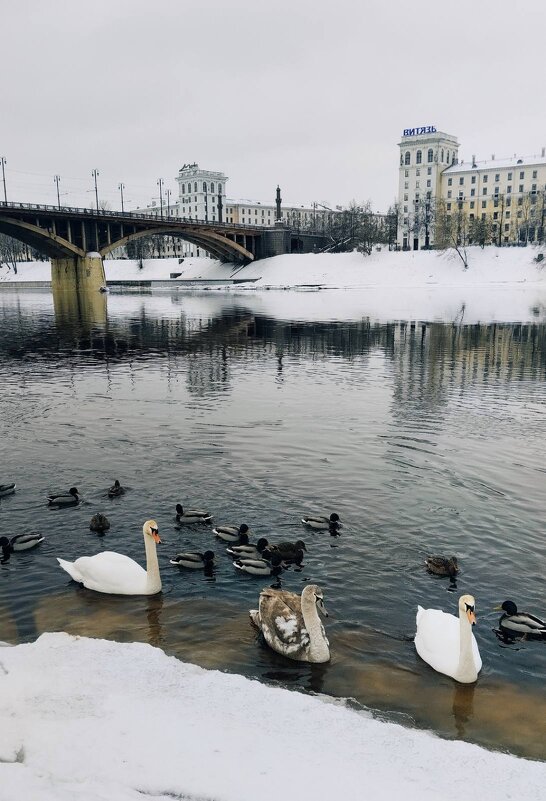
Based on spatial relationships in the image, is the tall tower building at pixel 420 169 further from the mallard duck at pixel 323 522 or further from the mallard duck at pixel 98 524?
the mallard duck at pixel 98 524

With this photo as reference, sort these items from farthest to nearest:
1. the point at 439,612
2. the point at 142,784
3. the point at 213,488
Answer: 1. the point at 213,488
2. the point at 439,612
3. the point at 142,784

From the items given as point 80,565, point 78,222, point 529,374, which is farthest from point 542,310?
point 78,222

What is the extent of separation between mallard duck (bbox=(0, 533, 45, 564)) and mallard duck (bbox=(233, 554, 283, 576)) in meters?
3.81

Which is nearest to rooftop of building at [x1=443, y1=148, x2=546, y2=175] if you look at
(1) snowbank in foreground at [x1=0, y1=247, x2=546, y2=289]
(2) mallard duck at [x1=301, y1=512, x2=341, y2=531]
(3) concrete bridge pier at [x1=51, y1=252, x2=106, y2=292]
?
(1) snowbank in foreground at [x1=0, y1=247, x2=546, y2=289]

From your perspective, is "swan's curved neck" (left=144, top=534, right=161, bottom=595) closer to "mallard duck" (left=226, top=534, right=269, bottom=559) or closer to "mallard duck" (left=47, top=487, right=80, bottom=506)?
"mallard duck" (left=226, top=534, right=269, bottom=559)

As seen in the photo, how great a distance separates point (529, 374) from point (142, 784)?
2608 cm

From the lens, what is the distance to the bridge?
91.4 meters

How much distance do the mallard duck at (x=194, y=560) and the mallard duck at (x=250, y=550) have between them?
1.37 ft

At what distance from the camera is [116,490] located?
1425 cm

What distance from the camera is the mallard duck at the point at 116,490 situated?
14.2 meters

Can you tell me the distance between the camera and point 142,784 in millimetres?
6066

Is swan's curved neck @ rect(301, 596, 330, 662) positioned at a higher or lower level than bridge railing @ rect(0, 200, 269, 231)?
lower

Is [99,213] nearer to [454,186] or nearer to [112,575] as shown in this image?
[454,186]

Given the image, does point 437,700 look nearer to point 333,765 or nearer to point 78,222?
point 333,765
